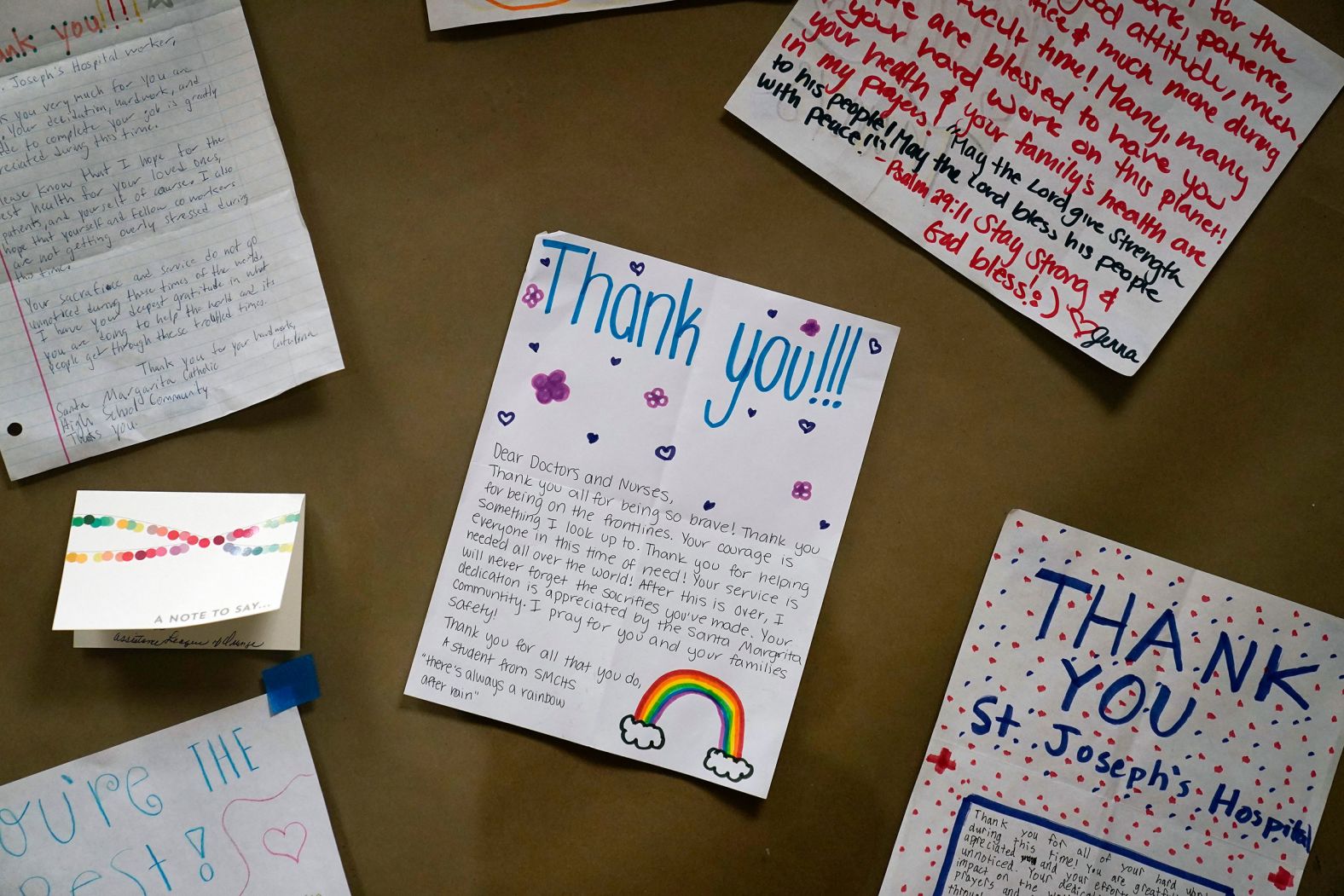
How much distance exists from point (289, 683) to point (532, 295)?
0.37 m

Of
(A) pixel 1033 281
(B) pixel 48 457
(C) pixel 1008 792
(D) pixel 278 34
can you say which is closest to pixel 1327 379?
(A) pixel 1033 281

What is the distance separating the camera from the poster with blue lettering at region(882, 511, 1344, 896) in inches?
28.0

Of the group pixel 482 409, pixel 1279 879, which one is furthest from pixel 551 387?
pixel 1279 879

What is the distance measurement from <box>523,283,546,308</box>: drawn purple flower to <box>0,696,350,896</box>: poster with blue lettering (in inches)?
15.1

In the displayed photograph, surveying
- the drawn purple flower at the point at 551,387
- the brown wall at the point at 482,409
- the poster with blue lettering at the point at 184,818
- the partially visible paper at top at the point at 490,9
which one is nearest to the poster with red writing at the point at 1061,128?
the brown wall at the point at 482,409

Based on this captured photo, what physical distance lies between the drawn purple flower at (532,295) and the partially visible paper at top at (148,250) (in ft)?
0.51

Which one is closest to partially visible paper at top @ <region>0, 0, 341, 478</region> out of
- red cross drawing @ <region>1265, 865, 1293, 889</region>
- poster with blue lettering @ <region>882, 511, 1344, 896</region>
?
poster with blue lettering @ <region>882, 511, 1344, 896</region>

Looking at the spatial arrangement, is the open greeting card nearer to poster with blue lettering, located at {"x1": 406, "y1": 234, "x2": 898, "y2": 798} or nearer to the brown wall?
the brown wall

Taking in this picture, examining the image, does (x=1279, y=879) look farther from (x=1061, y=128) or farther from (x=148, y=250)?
(x=148, y=250)

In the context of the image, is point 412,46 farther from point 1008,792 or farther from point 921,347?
point 1008,792

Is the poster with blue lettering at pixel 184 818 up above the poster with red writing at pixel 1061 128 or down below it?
below

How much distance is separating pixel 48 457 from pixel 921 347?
0.69 m

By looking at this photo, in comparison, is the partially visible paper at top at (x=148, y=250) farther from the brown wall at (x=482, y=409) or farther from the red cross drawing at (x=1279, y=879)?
the red cross drawing at (x=1279, y=879)

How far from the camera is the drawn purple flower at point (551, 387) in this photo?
0.70 metres
